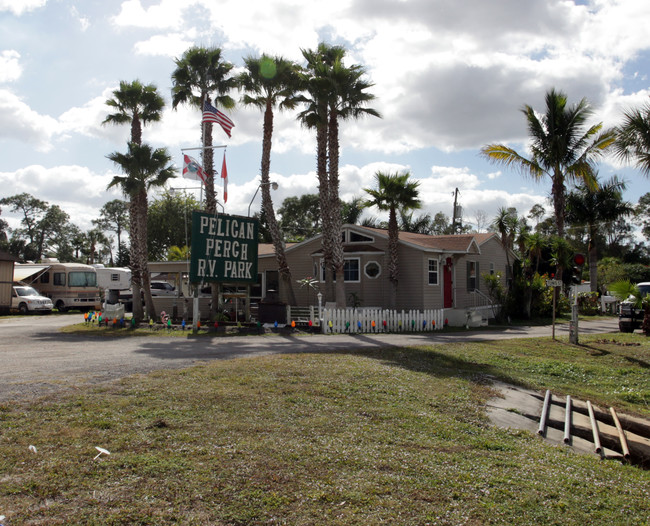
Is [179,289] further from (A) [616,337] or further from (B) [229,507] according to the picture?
(B) [229,507]

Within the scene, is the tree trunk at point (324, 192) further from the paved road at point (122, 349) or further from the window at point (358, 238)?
the paved road at point (122, 349)

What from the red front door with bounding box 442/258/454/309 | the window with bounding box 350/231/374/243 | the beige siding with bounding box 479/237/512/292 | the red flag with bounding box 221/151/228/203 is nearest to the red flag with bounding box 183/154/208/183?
the red flag with bounding box 221/151/228/203

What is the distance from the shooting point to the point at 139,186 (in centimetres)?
2258

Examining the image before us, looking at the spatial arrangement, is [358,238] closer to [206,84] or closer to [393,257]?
[393,257]

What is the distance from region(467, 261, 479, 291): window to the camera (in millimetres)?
26484

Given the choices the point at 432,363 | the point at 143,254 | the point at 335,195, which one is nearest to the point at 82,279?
the point at 143,254

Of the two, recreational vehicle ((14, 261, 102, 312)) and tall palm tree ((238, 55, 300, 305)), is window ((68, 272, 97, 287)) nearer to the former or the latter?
recreational vehicle ((14, 261, 102, 312))

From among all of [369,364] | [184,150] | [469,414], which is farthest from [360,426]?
[184,150]

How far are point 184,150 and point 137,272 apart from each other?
577cm

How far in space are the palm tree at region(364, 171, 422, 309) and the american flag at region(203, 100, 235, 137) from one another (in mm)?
6330

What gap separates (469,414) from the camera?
7.47 metres

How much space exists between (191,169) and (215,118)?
224cm

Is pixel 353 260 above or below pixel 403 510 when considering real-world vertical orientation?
above

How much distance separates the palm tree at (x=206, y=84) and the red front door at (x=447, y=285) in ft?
34.3
